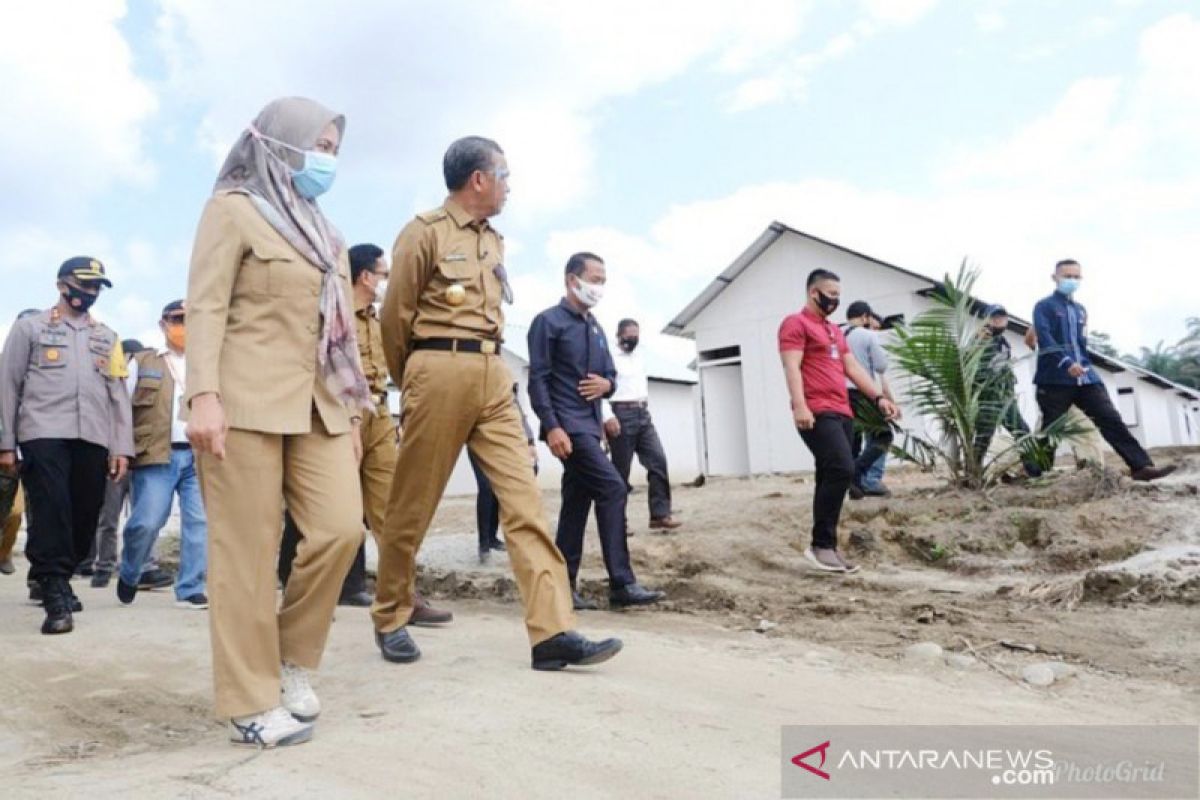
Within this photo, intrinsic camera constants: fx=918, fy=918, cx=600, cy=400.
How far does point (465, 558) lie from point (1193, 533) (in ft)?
16.9

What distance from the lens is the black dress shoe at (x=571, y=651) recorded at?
331cm

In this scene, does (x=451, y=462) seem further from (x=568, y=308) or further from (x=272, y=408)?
(x=568, y=308)

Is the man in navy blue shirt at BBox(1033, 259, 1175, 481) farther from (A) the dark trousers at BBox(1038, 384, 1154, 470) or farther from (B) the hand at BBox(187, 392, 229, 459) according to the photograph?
(B) the hand at BBox(187, 392, 229, 459)

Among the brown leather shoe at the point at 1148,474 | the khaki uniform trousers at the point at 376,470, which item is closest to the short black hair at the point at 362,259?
the khaki uniform trousers at the point at 376,470

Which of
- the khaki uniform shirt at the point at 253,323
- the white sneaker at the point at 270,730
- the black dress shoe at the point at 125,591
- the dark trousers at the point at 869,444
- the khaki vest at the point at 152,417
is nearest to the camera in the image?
the white sneaker at the point at 270,730

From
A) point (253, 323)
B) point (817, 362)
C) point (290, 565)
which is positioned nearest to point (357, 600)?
point (290, 565)

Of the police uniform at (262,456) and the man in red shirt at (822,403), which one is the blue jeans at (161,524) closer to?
the police uniform at (262,456)

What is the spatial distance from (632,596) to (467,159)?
2585 millimetres

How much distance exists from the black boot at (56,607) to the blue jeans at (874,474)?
6314mm

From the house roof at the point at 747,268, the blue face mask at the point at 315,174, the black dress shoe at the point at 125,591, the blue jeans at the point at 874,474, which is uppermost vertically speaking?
the house roof at the point at 747,268

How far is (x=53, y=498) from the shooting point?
16.0 feet

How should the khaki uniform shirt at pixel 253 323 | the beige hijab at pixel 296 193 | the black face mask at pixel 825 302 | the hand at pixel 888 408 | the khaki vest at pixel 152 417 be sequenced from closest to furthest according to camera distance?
the khaki uniform shirt at pixel 253 323
the beige hijab at pixel 296 193
the khaki vest at pixel 152 417
the black face mask at pixel 825 302
the hand at pixel 888 408

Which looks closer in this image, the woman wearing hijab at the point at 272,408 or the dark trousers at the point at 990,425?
the woman wearing hijab at the point at 272,408

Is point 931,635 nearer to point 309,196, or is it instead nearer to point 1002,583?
point 1002,583
